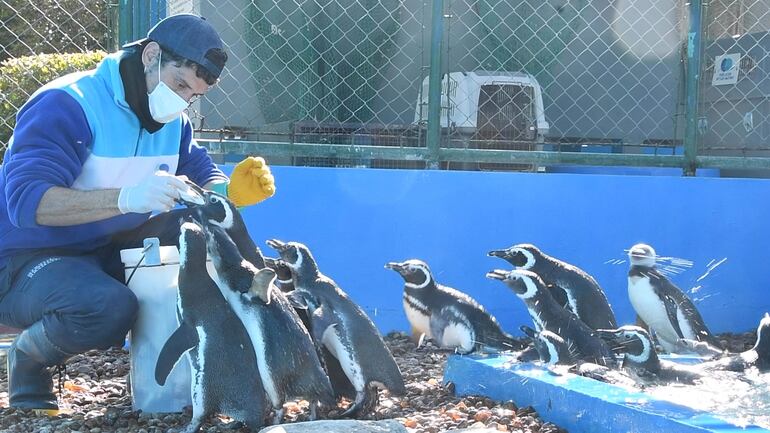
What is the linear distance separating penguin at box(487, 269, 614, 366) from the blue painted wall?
0.90 meters

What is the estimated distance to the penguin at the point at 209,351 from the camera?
299 cm

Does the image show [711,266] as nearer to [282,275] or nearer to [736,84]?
[736,84]

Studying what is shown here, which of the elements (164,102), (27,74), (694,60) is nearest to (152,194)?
(164,102)

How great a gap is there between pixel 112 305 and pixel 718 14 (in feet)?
16.1

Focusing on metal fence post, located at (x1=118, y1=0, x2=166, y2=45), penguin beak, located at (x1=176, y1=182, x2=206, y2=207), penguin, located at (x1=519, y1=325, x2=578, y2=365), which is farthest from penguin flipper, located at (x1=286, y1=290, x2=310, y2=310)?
metal fence post, located at (x1=118, y1=0, x2=166, y2=45)

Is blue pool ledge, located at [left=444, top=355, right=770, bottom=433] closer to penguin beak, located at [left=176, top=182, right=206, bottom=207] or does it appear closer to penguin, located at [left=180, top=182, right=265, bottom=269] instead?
penguin, located at [left=180, top=182, right=265, bottom=269]

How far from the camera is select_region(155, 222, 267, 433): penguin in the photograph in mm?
2992

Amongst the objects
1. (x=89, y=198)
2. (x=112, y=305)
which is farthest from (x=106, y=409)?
(x=89, y=198)

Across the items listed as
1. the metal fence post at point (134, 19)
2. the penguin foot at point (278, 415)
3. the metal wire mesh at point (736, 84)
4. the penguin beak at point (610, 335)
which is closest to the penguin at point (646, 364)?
the penguin beak at point (610, 335)

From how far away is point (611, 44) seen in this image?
7.53 m

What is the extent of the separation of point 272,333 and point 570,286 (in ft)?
6.64

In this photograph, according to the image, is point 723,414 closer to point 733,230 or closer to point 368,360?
point 368,360

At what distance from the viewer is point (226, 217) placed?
133 inches

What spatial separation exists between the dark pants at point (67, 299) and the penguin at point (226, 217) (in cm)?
40
